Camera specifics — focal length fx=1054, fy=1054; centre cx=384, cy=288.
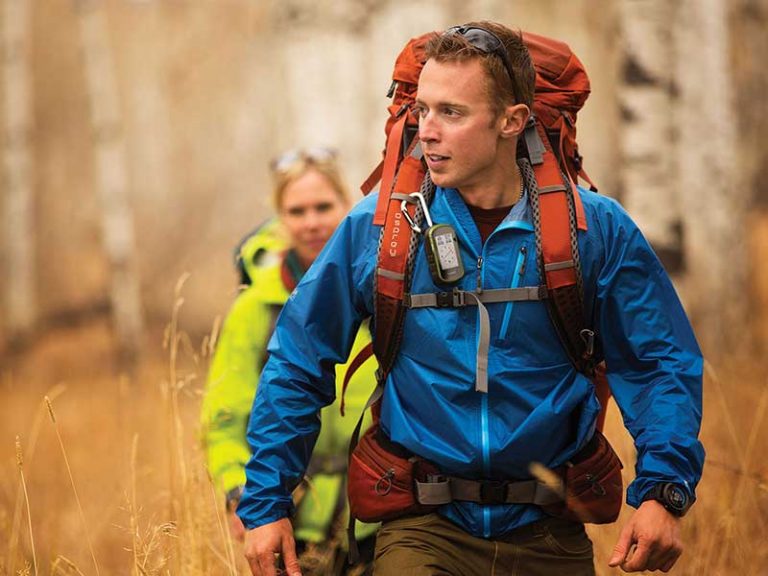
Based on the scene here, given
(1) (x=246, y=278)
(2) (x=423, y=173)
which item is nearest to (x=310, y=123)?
(1) (x=246, y=278)

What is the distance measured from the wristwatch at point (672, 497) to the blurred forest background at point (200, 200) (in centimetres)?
76

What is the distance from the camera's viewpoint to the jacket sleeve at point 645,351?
2.60 m

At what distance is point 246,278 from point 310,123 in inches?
178

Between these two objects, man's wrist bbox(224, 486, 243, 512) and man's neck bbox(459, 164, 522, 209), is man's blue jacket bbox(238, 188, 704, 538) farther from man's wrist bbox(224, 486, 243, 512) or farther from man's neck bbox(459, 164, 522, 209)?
man's wrist bbox(224, 486, 243, 512)

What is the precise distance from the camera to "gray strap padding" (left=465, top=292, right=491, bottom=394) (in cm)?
259

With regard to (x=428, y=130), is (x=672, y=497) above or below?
below

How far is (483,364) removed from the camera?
2.59 metres

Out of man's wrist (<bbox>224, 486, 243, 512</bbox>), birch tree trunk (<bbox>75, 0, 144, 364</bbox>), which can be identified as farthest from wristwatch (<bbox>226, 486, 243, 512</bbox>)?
birch tree trunk (<bbox>75, 0, 144, 364</bbox>)

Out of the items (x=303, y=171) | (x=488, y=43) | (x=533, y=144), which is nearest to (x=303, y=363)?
(x=533, y=144)

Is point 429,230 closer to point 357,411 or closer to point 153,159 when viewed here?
point 357,411

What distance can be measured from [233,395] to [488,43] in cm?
159

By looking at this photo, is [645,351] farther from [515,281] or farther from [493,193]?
[493,193]

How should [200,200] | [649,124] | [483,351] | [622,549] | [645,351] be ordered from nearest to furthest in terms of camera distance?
1. [622,549]
2. [483,351]
3. [645,351]
4. [649,124]
5. [200,200]

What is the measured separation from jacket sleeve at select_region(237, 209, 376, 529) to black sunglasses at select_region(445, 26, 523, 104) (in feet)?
1.74
